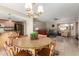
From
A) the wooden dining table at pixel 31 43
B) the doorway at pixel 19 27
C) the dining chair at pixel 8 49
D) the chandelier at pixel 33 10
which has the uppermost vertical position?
the chandelier at pixel 33 10

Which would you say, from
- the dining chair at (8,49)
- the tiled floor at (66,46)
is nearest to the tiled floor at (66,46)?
the tiled floor at (66,46)

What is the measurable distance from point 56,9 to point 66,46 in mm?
639

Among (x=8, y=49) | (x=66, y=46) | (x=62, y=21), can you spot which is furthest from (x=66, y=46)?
(x=8, y=49)

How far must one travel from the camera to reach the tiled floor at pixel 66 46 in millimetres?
1863

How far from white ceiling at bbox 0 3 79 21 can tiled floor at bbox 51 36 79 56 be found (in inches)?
15.4

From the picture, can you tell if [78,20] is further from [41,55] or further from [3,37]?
[3,37]

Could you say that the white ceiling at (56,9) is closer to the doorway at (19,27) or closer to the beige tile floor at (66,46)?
the doorway at (19,27)

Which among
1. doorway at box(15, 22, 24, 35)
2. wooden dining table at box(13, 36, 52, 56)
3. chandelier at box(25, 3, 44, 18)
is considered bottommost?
wooden dining table at box(13, 36, 52, 56)

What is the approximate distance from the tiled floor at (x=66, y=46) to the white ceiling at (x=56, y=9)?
1.28 ft

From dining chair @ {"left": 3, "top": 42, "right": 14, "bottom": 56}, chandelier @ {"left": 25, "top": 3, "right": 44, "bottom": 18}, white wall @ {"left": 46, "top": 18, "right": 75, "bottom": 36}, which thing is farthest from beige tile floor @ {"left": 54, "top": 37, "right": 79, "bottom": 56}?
dining chair @ {"left": 3, "top": 42, "right": 14, "bottom": 56}

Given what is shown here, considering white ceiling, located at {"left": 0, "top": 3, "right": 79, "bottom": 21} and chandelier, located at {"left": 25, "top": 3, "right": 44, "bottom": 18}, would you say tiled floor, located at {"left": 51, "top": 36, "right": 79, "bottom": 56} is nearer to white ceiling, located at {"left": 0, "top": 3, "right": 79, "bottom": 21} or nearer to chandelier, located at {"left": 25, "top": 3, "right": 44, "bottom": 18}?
white ceiling, located at {"left": 0, "top": 3, "right": 79, "bottom": 21}

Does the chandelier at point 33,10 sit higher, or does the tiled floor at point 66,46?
the chandelier at point 33,10

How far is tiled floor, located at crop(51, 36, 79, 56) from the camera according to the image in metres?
1.86

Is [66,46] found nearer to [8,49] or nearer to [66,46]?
[66,46]
